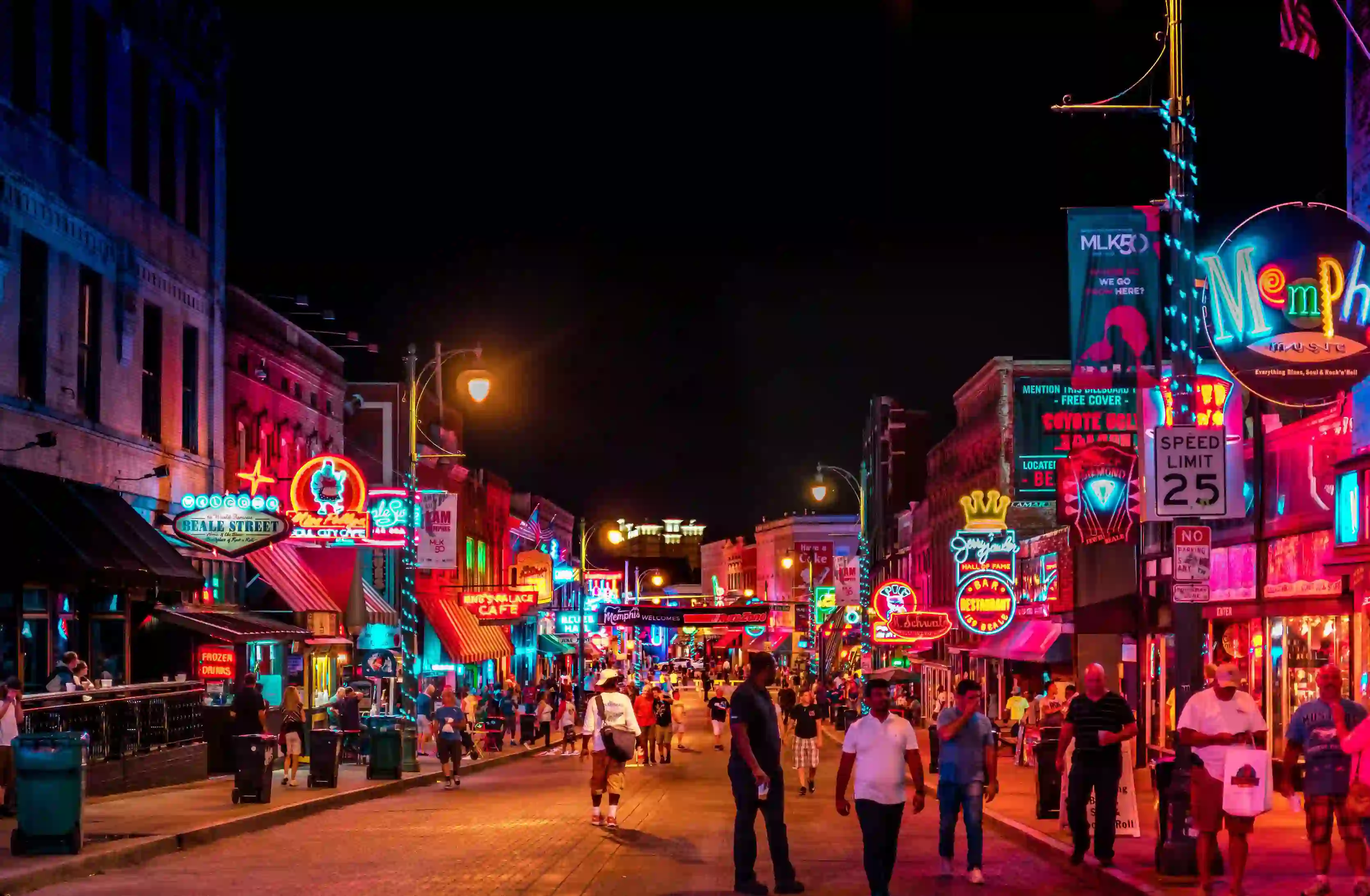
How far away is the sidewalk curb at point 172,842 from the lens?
15680 millimetres

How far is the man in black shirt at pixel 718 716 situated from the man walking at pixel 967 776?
28.9 metres

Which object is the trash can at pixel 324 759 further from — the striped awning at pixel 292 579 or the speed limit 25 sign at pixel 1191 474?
the speed limit 25 sign at pixel 1191 474

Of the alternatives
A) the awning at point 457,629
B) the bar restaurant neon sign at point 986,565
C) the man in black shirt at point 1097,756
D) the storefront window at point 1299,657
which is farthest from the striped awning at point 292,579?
the man in black shirt at point 1097,756

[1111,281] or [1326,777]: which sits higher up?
[1111,281]

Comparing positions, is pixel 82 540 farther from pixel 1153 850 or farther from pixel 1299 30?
pixel 1299 30

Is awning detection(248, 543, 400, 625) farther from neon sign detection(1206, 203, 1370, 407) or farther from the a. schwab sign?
neon sign detection(1206, 203, 1370, 407)

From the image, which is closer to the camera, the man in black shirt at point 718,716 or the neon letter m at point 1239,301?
the neon letter m at point 1239,301

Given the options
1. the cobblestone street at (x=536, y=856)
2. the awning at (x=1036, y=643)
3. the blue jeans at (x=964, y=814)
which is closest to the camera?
the cobblestone street at (x=536, y=856)

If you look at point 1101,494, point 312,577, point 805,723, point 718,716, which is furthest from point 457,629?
point 805,723

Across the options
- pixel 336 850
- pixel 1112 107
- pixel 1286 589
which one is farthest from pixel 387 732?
pixel 1112 107

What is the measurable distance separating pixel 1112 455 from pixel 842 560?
5412 cm

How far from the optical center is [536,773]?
36312 mm

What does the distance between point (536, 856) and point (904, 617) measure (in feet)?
100

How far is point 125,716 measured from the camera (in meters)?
25.8
